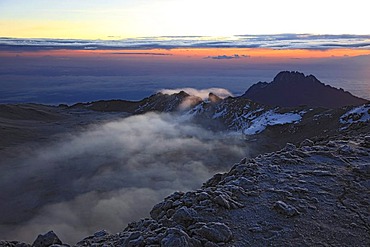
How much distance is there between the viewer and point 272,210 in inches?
431

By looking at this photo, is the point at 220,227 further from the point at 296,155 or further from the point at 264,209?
the point at 296,155

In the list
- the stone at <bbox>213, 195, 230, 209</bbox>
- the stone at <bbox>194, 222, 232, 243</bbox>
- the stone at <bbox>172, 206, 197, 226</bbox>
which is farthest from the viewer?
the stone at <bbox>213, 195, 230, 209</bbox>

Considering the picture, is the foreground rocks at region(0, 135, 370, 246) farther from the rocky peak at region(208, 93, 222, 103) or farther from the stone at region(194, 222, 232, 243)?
the rocky peak at region(208, 93, 222, 103)

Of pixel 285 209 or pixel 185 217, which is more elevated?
pixel 185 217

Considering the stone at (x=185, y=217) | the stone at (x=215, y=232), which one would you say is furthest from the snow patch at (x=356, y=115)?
the stone at (x=215, y=232)

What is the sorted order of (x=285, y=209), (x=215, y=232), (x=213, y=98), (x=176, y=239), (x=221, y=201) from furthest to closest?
(x=213, y=98)
(x=221, y=201)
(x=285, y=209)
(x=215, y=232)
(x=176, y=239)

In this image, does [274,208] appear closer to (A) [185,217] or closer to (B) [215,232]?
(B) [215,232]

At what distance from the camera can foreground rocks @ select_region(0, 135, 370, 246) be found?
934cm

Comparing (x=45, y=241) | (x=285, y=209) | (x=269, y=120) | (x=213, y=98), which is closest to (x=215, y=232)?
(x=285, y=209)

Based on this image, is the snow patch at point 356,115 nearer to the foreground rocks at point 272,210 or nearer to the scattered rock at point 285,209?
the foreground rocks at point 272,210

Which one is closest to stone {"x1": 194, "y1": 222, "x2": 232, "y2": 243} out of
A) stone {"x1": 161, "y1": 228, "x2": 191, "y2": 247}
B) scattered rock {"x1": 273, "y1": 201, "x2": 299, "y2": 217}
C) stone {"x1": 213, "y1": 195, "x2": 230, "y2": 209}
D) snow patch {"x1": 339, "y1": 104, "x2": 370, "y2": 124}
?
stone {"x1": 161, "y1": 228, "x2": 191, "y2": 247}

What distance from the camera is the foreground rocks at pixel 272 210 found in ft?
30.6

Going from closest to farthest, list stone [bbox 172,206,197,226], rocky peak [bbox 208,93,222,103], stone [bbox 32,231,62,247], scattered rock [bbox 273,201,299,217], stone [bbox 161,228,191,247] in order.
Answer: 1. stone [bbox 161,228,191,247]
2. stone [bbox 172,206,197,226]
3. scattered rock [bbox 273,201,299,217]
4. stone [bbox 32,231,62,247]
5. rocky peak [bbox 208,93,222,103]

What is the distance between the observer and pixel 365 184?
43.1 feet
